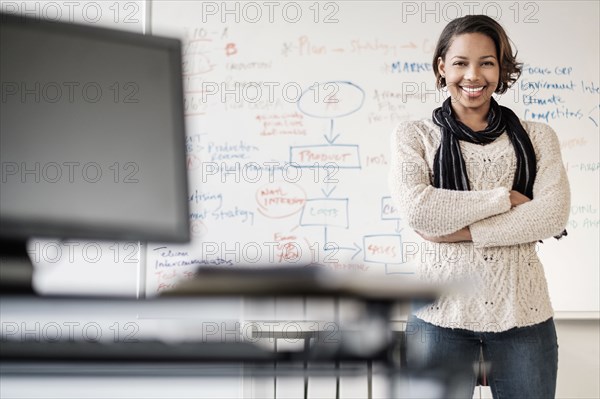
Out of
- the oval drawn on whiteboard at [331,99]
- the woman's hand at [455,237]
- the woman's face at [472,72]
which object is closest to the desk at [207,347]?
the woman's hand at [455,237]

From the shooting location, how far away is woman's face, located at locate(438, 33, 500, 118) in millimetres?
1443

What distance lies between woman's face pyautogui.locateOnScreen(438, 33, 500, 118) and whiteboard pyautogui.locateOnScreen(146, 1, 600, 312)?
0.82 meters

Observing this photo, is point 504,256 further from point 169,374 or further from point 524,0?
point 524,0

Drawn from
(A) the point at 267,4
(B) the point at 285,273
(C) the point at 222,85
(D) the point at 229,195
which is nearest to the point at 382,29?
(A) the point at 267,4

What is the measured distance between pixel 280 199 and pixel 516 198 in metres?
1.03

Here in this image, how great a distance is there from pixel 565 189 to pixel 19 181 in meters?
1.10

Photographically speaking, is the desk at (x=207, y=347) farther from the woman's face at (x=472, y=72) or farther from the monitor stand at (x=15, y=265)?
the woman's face at (x=472, y=72)

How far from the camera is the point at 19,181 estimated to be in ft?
2.41

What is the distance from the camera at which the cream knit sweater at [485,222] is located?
128cm

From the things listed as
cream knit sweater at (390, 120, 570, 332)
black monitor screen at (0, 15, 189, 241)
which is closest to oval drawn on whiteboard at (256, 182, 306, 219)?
cream knit sweater at (390, 120, 570, 332)

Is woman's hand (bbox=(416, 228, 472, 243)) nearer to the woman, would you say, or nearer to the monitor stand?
the woman

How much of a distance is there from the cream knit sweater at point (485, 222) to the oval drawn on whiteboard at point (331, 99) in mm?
871

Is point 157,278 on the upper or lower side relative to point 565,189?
lower

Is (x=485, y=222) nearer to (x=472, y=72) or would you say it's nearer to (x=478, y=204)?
(x=478, y=204)
